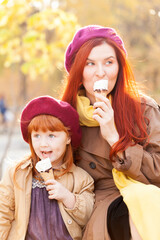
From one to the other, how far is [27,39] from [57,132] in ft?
8.15

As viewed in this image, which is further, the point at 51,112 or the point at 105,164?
the point at 105,164

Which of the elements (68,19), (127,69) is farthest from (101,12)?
(127,69)

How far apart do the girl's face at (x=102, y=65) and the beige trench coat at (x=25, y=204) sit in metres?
0.75

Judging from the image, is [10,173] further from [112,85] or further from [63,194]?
[112,85]

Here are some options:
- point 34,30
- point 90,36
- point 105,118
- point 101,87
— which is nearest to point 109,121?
point 105,118

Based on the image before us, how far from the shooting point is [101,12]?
19.6m

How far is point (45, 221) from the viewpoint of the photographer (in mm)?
2637

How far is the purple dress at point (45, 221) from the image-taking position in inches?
103

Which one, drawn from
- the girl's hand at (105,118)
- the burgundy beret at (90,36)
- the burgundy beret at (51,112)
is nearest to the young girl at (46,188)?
the burgundy beret at (51,112)

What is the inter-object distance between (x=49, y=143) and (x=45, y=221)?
1.81 ft

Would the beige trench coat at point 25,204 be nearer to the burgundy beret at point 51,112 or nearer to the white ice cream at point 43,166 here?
the white ice cream at point 43,166

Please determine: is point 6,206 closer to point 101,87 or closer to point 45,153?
point 45,153

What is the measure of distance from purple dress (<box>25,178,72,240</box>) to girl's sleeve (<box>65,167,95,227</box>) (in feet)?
0.35

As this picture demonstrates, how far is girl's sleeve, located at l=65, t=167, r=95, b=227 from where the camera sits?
→ 8.64 feet
